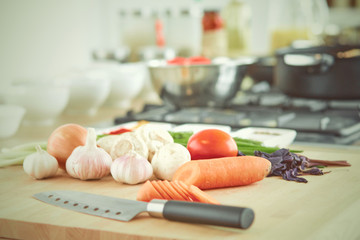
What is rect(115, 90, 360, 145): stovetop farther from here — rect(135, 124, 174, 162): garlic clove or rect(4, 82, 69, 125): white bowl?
rect(135, 124, 174, 162): garlic clove

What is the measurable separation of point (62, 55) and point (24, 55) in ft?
1.10

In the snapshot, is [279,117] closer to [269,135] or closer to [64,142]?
[269,135]

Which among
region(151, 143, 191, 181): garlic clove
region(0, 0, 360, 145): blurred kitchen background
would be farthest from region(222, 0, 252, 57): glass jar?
region(151, 143, 191, 181): garlic clove

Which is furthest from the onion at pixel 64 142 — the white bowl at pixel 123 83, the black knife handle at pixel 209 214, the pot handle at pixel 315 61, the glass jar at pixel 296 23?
the glass jar at pixel 296 23

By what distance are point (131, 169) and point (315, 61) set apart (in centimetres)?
86

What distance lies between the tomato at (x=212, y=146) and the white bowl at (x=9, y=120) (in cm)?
65

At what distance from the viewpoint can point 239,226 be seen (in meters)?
0.64

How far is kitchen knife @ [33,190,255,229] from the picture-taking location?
2.13 feet

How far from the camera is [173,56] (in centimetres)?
282

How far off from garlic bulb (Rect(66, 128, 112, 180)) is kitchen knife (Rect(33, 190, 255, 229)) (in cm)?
9

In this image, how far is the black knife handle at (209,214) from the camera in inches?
25.4

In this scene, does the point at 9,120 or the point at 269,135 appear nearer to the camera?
the point at 269,135

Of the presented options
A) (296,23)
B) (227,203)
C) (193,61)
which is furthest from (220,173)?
(296,23)

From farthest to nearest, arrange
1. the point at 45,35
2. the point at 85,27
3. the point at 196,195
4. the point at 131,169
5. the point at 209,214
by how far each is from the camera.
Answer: the point at 85,27
the point at 45,35
the point at 131,169
the point at 196,195
the point at 209,214
